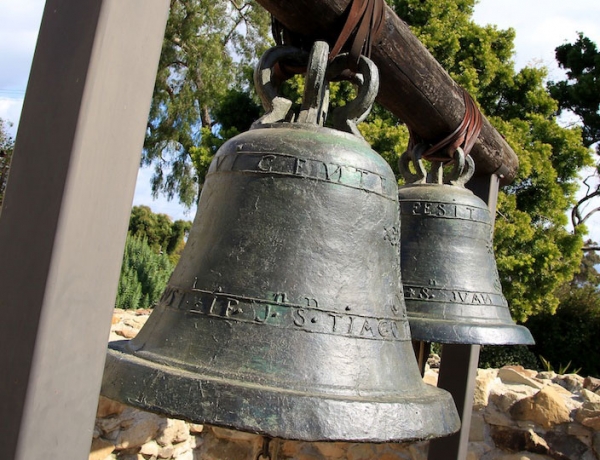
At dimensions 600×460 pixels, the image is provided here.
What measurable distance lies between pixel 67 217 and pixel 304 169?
0.45m

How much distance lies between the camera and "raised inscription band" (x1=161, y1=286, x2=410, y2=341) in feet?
3.08

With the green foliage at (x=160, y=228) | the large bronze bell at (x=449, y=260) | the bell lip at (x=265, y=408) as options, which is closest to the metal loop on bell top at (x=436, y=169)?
the large bronze bell at (x=449, y=260)

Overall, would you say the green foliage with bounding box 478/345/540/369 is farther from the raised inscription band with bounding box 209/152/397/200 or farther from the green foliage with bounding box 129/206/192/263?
the raised inscription band with bounding box 209/152/397/200

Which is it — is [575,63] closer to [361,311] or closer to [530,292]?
[530,292]

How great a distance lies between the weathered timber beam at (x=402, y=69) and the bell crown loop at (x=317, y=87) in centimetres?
9

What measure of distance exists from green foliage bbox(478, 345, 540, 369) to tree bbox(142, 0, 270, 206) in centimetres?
725

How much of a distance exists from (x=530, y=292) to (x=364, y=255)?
7220 mm

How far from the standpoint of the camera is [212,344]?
35.9 inches

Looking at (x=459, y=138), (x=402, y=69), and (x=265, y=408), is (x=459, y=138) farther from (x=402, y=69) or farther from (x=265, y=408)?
(x=265, y=408)

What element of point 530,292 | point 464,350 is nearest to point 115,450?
point 464,350

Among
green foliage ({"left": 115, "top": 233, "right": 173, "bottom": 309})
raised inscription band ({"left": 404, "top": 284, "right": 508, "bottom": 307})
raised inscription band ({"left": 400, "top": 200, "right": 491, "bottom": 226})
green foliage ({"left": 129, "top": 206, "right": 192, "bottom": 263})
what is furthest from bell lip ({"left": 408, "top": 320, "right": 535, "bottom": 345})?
green foliage ({"left": 129, "top": 206, "right": 192, "bottom": 263})

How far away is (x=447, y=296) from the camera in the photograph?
1.80 metres

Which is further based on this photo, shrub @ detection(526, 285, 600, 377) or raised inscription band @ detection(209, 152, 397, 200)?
shrub @ detection(526, 285, 600, 377)

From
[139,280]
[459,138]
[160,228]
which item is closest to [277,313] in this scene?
[459,138]
